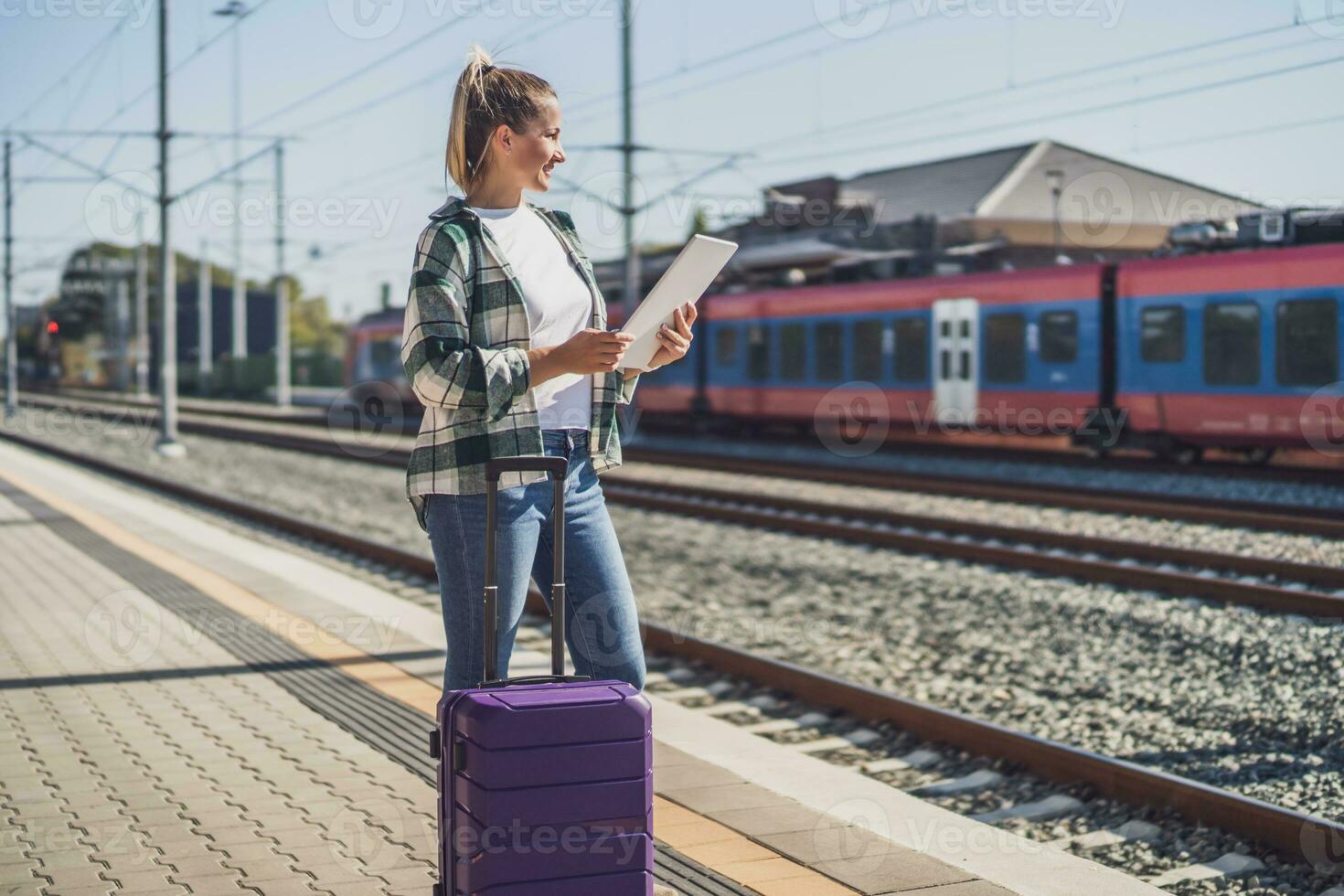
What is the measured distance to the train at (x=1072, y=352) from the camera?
642 inches

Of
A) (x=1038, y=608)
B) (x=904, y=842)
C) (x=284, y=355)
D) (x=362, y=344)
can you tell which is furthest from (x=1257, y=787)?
(x=284, y=355)

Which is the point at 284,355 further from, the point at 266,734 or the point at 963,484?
the point at 266,734

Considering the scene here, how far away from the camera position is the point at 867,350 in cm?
2269

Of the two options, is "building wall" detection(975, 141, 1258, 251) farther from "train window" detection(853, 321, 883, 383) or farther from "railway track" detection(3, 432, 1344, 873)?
"railway track" detection(3, 432, 1344, 873)

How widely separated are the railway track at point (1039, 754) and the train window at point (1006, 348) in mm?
12209

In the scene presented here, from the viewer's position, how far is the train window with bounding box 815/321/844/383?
23312 millimetres

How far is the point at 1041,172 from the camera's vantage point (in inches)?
1909

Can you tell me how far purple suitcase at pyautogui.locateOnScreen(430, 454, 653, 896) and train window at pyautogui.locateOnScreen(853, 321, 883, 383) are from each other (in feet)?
66.0

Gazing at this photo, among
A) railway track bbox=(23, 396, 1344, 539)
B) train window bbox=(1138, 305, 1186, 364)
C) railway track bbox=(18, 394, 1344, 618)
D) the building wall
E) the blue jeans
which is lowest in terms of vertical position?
railway track bbox=(18, 394, 1344, 618)

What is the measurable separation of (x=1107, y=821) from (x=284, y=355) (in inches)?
1704

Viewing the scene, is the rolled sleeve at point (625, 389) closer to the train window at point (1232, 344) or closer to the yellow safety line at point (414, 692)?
the yellow safety line at point (414, 692)

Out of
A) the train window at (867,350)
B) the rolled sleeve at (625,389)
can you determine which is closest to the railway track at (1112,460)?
the train window at (867,350)

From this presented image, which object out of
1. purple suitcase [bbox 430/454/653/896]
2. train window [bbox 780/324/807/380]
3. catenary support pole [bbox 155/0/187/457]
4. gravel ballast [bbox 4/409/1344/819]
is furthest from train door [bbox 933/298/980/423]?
purple suitcase [bbox 430/454/653/896]

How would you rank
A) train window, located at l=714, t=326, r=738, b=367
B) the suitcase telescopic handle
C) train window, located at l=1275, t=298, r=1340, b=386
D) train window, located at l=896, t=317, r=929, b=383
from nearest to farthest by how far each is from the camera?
the suitcase telescopic handle, train window, located at l=1275, t=298, r=1340, b=386, train window, located at l=896, t=317, r=929, b=383, train window, located at l=714, t=326, r=738, b=367
